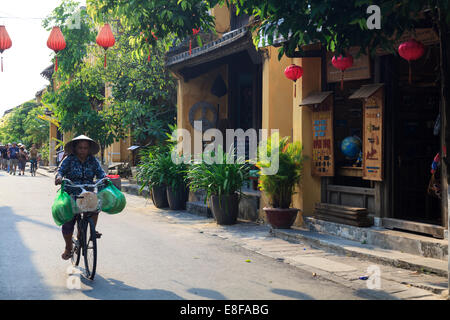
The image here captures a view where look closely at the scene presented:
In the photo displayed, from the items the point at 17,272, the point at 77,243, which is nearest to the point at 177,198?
the point at 77,243

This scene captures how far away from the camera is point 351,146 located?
9.86 metres

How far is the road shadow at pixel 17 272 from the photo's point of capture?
18.6 ft

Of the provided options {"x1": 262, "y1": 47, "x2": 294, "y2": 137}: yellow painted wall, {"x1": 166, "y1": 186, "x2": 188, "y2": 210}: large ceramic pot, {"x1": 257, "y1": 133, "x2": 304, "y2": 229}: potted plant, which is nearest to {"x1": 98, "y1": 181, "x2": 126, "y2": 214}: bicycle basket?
{"x1": 257, "y1": 133, "x2": 304, "y2": 229}: potted plant

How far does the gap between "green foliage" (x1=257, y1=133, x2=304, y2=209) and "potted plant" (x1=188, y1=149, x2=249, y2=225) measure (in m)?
1.14

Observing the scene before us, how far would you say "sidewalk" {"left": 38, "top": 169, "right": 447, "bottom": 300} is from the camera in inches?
249

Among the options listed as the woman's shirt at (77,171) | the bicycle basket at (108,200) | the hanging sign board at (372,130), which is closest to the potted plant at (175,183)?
the hanging sign board at (372,130)

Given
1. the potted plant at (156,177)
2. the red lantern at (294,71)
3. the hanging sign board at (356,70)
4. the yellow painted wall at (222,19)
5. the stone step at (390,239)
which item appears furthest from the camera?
the yellow painted wall at (222,19)

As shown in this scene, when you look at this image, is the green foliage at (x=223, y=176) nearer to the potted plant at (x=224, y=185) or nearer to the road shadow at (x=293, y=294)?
the potted plant at (x=224, y=185)

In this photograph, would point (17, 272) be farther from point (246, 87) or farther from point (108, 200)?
point (246, 87)

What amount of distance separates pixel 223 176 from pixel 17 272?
549 cm

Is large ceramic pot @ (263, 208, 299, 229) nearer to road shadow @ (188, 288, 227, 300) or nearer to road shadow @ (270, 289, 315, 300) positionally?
road shadow @ (270, 289, 315, 300)

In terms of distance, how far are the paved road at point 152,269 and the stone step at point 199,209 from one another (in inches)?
73.1
